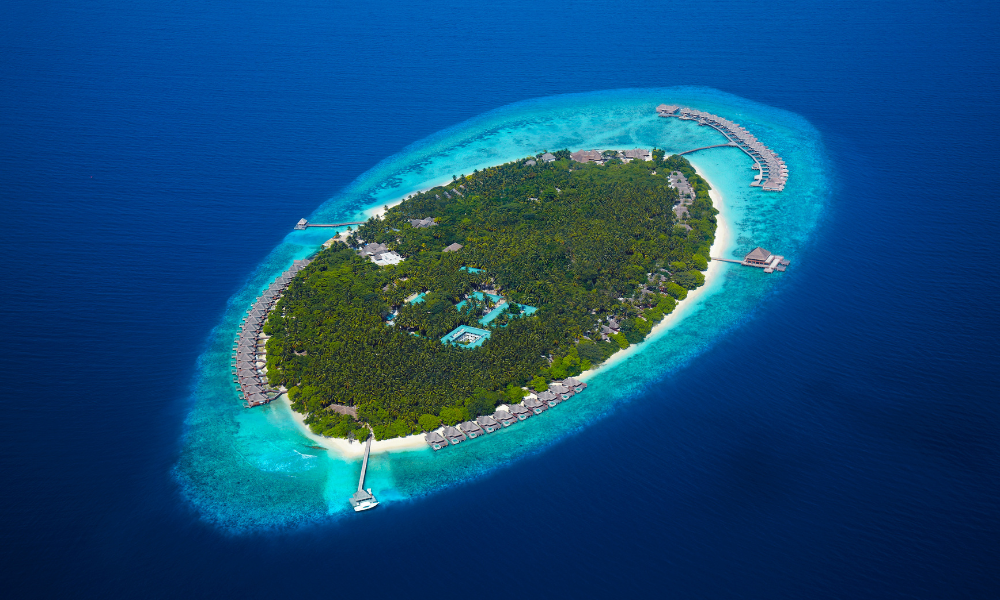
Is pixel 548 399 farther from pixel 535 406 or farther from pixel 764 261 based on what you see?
pixel 764 261

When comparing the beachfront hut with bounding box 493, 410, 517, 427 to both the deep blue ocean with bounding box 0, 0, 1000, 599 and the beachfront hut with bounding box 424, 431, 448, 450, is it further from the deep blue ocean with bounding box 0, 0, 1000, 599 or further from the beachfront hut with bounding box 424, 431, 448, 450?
the beachfront hut with bounding box 424, 431, 448, 450

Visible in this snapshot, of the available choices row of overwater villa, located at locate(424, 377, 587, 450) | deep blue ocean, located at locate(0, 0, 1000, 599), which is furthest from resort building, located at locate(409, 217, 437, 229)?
row of overwater villa, located at locate(424, 377, 587, 450)

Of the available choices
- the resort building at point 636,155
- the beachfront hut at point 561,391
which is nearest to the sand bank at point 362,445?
the beachfront hut at point 561,391

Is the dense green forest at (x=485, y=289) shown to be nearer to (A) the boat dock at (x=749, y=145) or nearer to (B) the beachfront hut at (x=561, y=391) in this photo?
(B) the beachfront hut at (x=561, y=391)

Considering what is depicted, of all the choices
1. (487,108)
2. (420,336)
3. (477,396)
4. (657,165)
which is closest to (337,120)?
(487,108)

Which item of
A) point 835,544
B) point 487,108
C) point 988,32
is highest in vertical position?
point 487,108

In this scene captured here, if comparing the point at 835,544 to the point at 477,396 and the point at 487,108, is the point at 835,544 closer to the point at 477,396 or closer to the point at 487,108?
the point at 477,396
